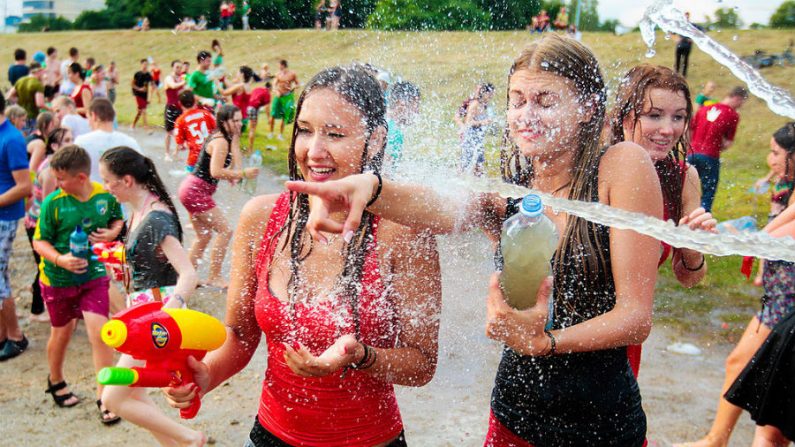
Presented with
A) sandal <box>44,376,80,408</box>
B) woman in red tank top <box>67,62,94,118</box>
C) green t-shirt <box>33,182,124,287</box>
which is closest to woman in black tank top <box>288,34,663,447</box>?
green t-shirt <box>33,182,124,287</box>

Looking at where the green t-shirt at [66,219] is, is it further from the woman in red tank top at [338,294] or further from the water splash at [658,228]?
the water splash at [658,228]

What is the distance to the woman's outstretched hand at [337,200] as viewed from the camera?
1.54 m

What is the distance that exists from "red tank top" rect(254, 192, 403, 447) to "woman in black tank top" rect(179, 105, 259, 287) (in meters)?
4.23

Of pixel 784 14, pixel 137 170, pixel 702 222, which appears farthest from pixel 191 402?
pixel 784 14

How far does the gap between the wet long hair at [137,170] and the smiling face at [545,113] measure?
2583mm

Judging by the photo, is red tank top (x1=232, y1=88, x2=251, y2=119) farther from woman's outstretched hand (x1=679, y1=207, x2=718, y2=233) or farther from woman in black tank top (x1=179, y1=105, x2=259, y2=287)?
woman's outstretched hand (x1=679, y1=207, x2=718, y2=233)

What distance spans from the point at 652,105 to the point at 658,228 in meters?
0.93

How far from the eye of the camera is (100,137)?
6.05 meters

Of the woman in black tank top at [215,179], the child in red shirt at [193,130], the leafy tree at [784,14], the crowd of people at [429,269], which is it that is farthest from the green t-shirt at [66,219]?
the leafy tree at [784,14]

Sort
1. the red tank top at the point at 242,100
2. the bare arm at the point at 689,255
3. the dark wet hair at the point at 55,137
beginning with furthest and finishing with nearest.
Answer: the red tank top at the point at 242,100 → the dark wet hair at the point at 55,137 → the bare arm at the point at 689,255

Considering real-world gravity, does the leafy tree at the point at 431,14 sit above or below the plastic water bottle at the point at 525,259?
above

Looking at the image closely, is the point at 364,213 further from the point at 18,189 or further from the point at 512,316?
the point at 18,189

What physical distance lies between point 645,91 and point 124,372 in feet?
6.80

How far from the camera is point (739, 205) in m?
7.49
